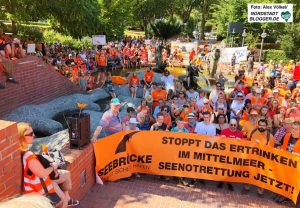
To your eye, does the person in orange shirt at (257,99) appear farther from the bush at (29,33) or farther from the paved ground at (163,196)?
the bush at (29,33)

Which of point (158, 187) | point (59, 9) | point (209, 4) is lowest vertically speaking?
point (158, 187)

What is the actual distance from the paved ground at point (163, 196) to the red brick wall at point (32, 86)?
5273 millimetres

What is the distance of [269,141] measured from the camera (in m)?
6.52

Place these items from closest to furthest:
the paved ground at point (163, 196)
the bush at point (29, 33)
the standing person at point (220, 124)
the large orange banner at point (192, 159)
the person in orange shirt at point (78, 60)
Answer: the paved ground at point (163, 196), the large orange banner at point (192, 159), the standing person at point (220, 124), the person in orange shirt at point (78, 60), the bush at point (29, 33)

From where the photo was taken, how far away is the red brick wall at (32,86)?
10203 mm

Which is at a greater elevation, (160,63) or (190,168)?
(160,63)

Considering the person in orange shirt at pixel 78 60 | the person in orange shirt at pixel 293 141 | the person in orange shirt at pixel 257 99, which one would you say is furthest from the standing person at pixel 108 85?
the person in orange shirt at pixel 293 141

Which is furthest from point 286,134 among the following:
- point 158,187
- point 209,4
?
point 209,4

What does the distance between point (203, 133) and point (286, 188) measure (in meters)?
1.88

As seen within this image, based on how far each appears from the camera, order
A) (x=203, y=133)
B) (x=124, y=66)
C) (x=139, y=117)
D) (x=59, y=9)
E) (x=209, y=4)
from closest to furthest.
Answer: (x=203, y=133) → (x=139, y=117) → (x=59, y=9) → (x=124, y=66) → (x=209, y=4)

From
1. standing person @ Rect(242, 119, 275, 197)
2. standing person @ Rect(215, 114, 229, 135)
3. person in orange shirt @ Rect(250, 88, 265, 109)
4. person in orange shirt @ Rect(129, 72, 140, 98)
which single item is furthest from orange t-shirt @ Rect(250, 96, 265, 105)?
person in orange shirt @ Rect(129, 72, 140, 98)

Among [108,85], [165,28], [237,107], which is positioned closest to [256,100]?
[237,107]

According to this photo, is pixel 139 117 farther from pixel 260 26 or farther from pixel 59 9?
pixel 260 26

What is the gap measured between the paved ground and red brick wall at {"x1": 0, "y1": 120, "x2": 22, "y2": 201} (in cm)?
172
